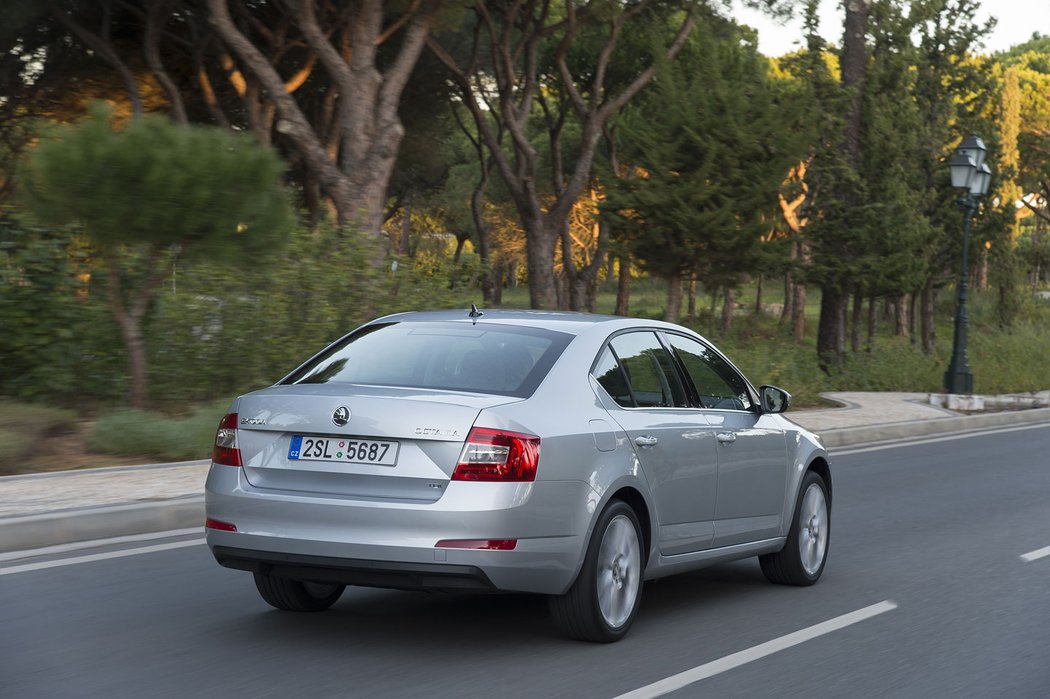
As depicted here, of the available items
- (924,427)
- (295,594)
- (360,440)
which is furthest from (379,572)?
(924,427)

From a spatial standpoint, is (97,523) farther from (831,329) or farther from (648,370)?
(831,329)

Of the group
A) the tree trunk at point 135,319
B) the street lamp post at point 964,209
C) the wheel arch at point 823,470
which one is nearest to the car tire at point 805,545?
the wheel arch at point 823,470

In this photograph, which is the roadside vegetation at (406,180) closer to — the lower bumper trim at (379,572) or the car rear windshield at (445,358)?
the car rear windshield at (445,358)

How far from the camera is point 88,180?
1377 centimetres

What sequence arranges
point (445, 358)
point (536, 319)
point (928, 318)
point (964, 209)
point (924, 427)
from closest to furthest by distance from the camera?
1. point (445, 358)
2. point (536, 319)
3. point (924, 427)
4. point (964, 209)
5. point (928, 318)

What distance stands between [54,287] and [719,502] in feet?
31.5

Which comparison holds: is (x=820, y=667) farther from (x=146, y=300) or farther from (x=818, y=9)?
(x=818, y=9)

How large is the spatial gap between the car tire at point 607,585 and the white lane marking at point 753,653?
50cm

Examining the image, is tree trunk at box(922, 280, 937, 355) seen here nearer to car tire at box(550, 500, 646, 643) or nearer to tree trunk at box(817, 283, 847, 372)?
tree trunk at box(817, 283, 847, 372)

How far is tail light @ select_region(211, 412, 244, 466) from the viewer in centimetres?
642

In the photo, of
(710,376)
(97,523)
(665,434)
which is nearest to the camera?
(665,434)

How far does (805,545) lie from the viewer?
28.8 ft

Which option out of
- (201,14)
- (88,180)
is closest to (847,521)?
(88,180)

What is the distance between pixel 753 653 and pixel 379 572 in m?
1.86
